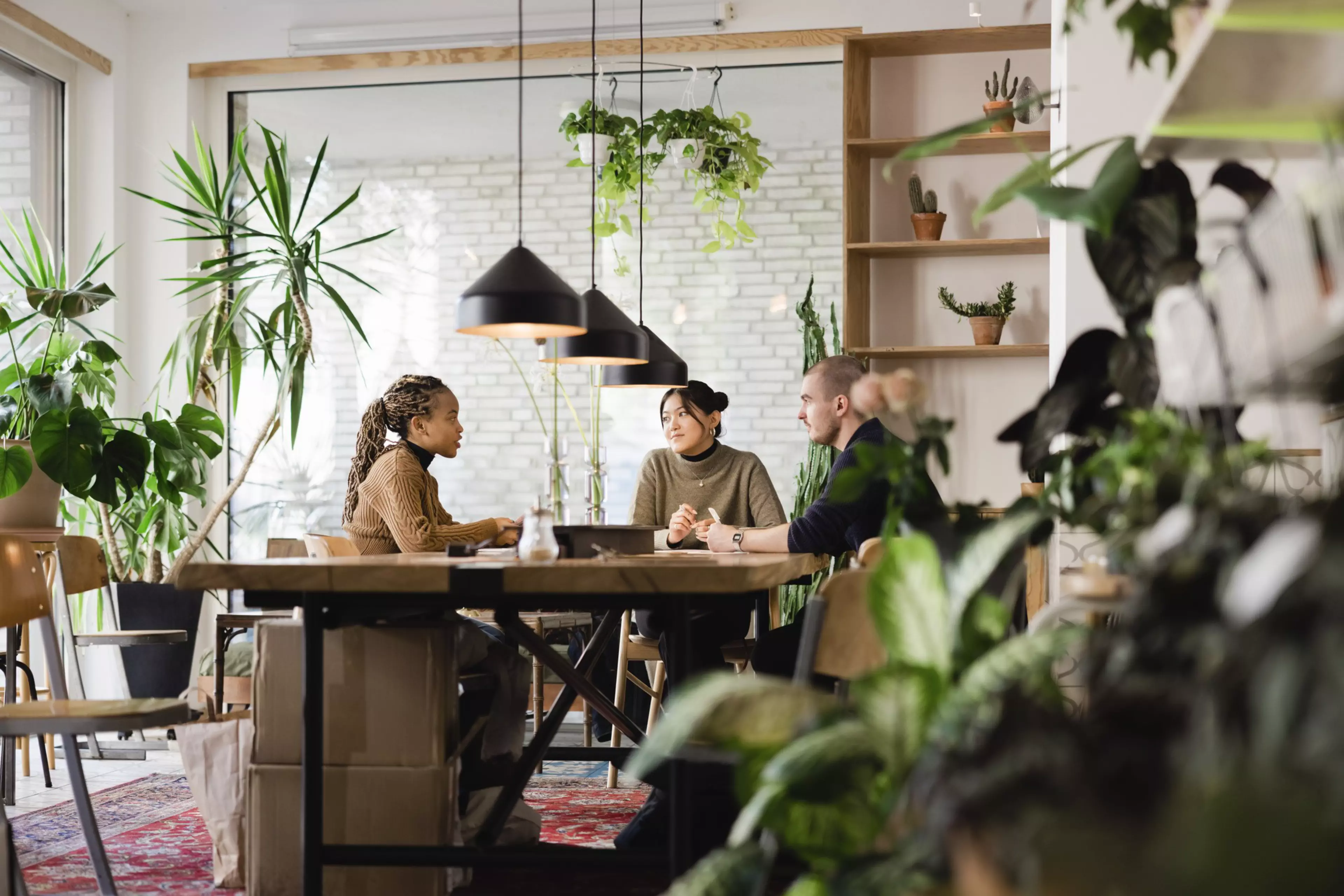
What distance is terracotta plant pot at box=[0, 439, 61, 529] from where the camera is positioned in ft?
15.3

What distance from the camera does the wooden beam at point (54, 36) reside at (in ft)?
18.2

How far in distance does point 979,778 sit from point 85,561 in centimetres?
400

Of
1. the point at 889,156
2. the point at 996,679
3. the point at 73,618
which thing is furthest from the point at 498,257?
the point at 996,679

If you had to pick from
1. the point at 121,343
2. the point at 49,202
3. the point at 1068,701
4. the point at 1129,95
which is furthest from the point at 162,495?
the point at 1068,701

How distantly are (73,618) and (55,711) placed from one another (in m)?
3.73

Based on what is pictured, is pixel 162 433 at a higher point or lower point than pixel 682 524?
higher

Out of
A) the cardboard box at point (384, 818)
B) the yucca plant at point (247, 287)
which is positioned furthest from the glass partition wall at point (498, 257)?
the cardboard box at point (384, 818)

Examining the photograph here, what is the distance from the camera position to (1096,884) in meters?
0.80

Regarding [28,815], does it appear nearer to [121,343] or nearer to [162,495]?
[162,495]

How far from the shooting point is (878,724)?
4.25 feet

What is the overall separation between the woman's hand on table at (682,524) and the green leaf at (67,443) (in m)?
2.37

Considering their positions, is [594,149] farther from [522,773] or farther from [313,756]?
[313,756]

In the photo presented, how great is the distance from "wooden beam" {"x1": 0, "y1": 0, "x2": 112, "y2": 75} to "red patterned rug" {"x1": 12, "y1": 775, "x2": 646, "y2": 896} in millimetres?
3411

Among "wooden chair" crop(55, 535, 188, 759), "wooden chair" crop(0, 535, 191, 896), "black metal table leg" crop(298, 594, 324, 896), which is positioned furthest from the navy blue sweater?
"wooden chair" crop(55, 535, 188, 759)
